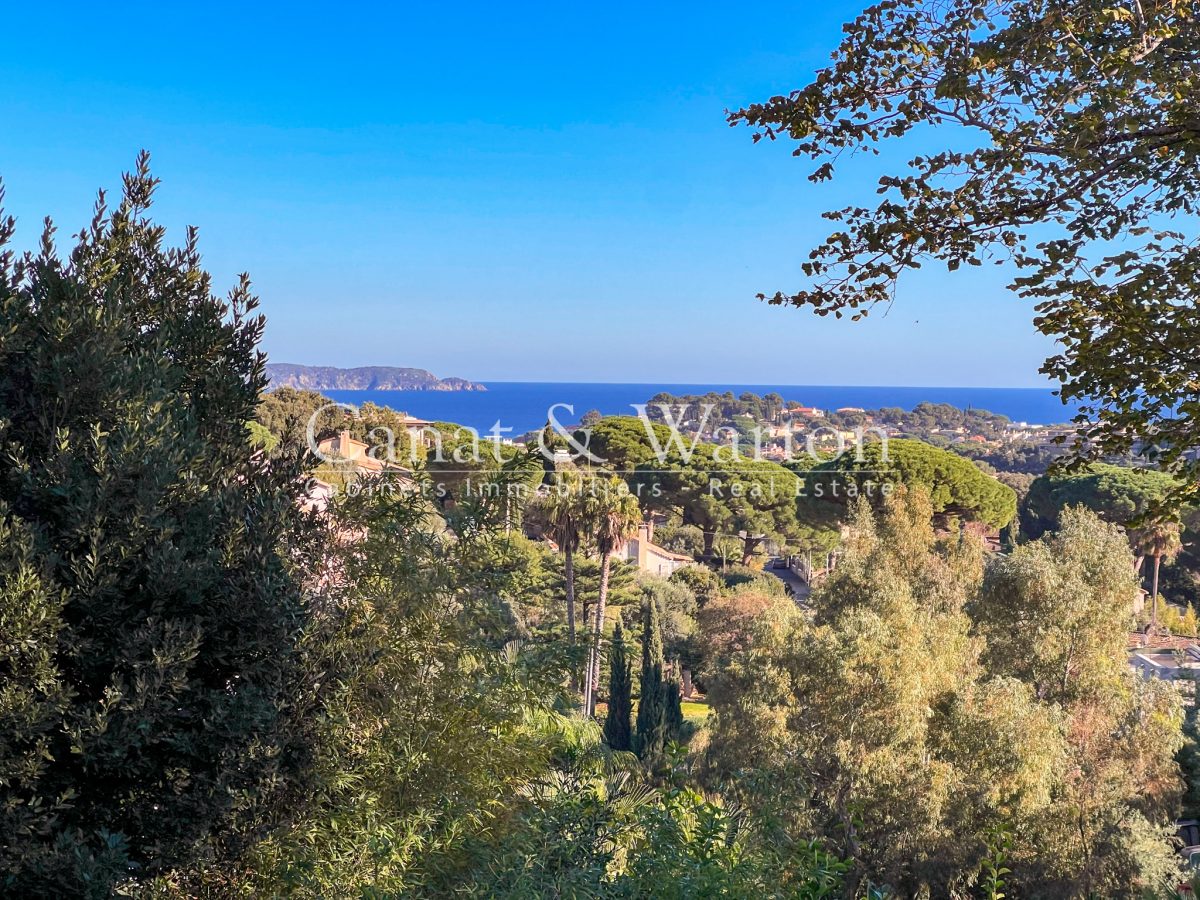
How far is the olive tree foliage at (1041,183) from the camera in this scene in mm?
2613

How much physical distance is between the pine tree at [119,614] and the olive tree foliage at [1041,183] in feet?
7.28

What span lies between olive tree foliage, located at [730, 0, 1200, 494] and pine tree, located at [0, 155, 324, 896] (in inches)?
87.4

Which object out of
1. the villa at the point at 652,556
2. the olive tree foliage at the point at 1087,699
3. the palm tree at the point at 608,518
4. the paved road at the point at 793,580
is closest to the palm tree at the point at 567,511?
the palm tree at the point at 608,518

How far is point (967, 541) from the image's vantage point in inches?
552

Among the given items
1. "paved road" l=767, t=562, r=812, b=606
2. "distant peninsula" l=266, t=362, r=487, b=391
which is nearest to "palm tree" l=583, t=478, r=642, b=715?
"paved road" l=767, t=562, r=812, b=606

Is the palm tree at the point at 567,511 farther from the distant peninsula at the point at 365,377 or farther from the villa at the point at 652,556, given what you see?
the distant peninsula at the point at 365,377

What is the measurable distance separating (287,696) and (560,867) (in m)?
1.15

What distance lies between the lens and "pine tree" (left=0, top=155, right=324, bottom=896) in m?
2.49

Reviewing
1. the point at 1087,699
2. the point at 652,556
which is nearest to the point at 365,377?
the point at 652,556

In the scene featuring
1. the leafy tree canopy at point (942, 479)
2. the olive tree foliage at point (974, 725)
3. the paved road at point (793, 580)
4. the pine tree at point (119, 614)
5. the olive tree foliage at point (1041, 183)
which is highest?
the olive tree foliage at point (1041, 183)

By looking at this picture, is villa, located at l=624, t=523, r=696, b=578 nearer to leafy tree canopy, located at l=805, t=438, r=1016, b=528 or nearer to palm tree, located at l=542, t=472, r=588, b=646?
leafy tree canopy, located at l=805, t=438, r=1016, b=528

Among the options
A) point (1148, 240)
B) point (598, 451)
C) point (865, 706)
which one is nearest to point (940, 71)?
point (1148, 240)

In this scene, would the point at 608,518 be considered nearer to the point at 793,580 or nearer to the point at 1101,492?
the point at 793,580

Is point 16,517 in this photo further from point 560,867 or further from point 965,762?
point 965,762
